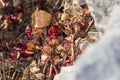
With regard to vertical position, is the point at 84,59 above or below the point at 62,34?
above

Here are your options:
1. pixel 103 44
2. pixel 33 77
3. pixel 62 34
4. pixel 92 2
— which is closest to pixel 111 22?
pixel 103 44

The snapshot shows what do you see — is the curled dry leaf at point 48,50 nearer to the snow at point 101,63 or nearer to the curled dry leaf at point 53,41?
the curled dry leaf at point 53,41

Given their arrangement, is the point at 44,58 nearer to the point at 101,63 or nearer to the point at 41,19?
the point at 41,19

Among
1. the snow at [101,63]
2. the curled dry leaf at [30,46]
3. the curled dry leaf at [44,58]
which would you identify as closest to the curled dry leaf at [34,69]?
the curled dry leaf at [44,58]

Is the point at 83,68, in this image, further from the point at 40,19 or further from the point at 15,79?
the point at 40,19

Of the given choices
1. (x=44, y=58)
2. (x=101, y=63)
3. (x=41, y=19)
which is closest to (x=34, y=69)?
(x=44, y=58)

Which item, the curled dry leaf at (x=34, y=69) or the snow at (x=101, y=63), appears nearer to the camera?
the snow at (x=101, y=63)

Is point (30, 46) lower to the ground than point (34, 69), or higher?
higher

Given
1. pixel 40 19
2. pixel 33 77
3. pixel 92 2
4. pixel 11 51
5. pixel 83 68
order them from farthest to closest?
pixel 40 19 < pixel 11 51 < pixel 33 77 < pixel 92 2 < pixel 83 68
